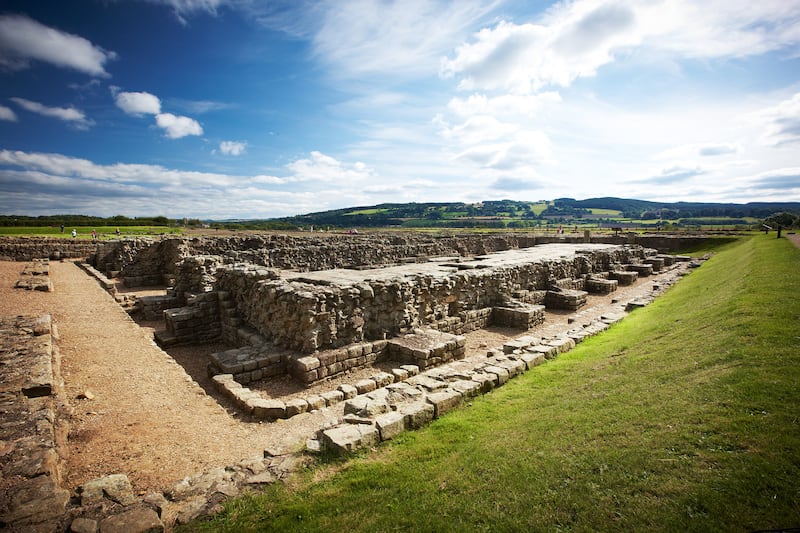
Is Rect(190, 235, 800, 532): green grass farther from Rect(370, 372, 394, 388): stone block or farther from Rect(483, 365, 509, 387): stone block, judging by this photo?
Rect(370, 372, 394, 388): stone block

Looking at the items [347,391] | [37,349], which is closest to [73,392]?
[37,349]

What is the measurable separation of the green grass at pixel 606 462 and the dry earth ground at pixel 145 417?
1.82 m

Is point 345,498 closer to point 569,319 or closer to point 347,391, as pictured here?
point 347,391

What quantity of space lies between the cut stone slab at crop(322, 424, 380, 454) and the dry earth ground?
29.0 inches

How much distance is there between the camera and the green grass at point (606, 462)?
11.1 ft

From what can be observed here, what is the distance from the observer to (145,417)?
22.1 ft

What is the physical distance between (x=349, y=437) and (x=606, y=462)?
3516mm

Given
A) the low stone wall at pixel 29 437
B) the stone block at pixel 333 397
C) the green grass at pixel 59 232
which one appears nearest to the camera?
the low stone wall at pixel 29 437

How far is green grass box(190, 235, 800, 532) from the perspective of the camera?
3393 mm

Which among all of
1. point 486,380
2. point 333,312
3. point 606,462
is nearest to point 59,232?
point 333,312

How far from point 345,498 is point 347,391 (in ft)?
12.8

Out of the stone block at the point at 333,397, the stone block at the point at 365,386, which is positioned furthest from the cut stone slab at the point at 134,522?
the stone block at the point at 365,386

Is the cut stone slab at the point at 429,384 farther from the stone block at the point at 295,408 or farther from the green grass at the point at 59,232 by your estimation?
the green grass at the point at 59,232

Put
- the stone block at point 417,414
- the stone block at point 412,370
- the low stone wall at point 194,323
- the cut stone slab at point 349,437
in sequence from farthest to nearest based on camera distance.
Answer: the low stone wall at point 194,323 → the stone block at point 412,370 → the stone block at point 417,414 → the cut stone slab at point 349,437
